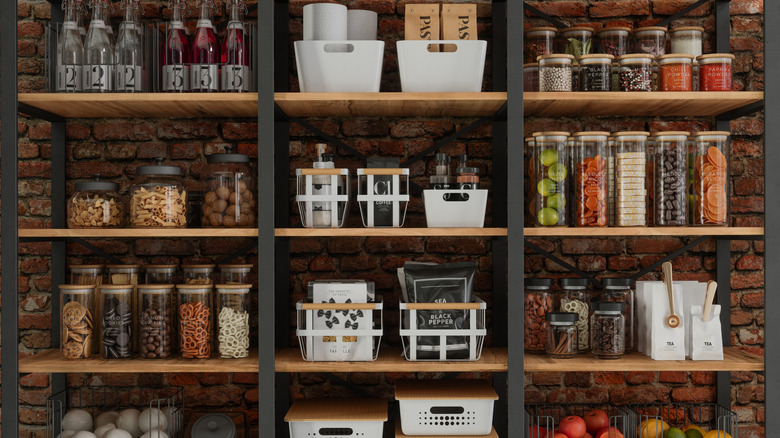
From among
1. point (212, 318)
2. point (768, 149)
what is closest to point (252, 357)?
point (212, 318)

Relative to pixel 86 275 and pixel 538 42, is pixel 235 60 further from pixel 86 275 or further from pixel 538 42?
pixel 538 42

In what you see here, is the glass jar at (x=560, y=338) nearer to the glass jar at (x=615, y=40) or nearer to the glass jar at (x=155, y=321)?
the glass jar at (x=615, y=40)

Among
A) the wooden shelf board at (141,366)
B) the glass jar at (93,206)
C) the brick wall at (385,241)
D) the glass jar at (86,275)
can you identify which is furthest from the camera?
the brick wall at (385,241)

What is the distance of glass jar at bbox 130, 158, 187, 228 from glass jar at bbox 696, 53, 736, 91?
1841 mm

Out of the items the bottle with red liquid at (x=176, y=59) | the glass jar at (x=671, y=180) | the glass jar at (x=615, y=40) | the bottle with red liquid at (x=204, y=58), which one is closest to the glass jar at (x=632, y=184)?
the glass jar at (x=671, y=180)

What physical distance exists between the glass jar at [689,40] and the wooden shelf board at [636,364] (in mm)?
1092

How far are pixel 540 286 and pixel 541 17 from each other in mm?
1082

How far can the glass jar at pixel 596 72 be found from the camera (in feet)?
6.91

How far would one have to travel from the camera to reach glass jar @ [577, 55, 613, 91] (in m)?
2.11

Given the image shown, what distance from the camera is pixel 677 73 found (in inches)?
83.0

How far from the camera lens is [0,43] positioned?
200cm

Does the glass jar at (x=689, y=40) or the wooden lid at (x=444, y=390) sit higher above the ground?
the glass jar at (x=689, y=40)

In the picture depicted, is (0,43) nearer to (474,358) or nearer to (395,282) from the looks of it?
(395,282)

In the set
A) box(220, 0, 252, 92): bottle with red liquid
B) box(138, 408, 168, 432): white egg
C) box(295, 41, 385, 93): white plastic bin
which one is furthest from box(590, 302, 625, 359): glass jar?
box(138, 408, 168, 432): white egg
